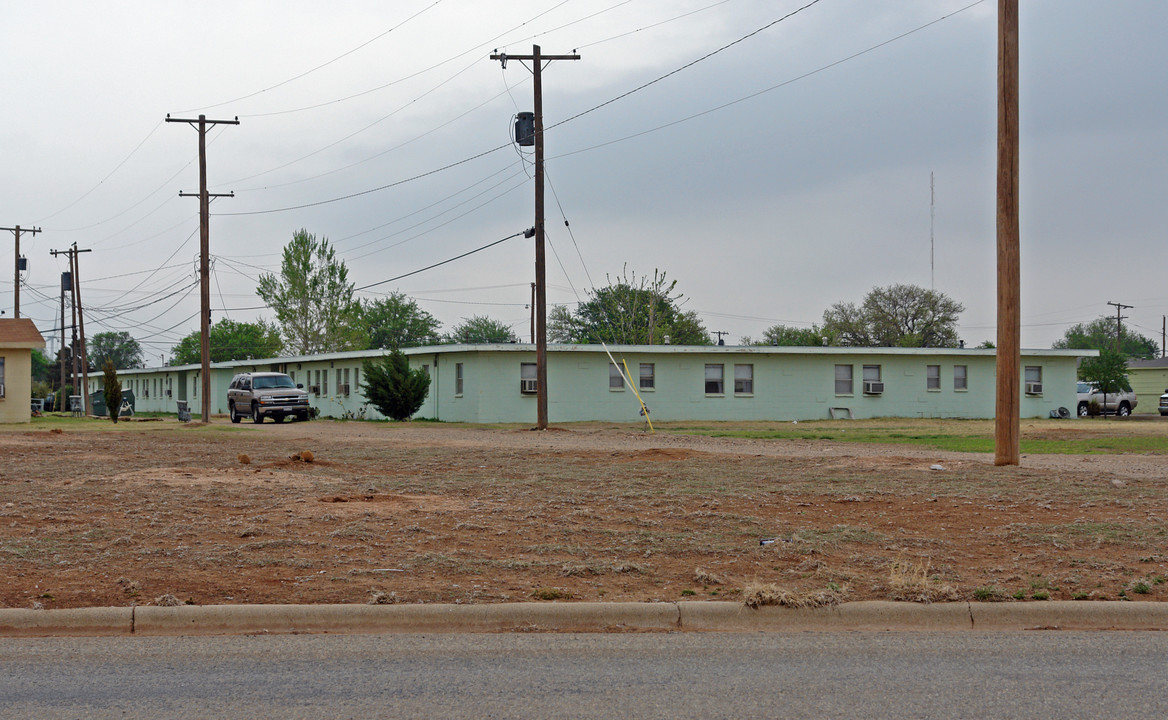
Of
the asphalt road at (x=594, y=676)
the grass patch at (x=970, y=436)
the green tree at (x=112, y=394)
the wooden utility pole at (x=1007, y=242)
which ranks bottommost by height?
the grass patch at (x=970, y=436)

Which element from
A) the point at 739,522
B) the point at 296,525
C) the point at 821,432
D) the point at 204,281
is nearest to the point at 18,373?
the point at 204,281

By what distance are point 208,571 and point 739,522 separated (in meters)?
5.27

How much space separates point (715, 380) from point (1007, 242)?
25959mm

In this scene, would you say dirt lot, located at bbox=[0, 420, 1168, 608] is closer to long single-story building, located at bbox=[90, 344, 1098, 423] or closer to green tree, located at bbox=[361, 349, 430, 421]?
green tree, located at bbox=[361, 349, 430, 421]

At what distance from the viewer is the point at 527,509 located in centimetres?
1192

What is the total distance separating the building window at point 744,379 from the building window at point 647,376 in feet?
12.1

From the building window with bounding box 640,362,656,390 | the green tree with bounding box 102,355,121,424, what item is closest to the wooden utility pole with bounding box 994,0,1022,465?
the building window with bounding box 640,362,656,390

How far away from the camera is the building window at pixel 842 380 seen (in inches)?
1748

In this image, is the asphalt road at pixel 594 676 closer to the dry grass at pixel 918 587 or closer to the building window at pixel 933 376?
the dry grass at pixel 918 587

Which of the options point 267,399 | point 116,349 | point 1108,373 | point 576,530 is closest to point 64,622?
point 576,530

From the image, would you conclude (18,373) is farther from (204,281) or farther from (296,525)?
(296,525)

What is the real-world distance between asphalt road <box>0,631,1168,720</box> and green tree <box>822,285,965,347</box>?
276 ft

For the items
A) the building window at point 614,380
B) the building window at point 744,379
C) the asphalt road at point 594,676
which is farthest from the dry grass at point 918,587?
the building window at point 744,379

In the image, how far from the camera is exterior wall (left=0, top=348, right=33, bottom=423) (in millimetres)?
37406
